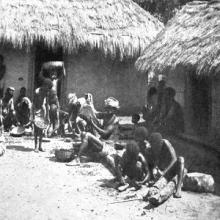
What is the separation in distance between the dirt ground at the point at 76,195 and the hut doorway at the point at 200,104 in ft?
7.00

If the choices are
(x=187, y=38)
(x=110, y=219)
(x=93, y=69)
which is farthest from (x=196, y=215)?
(x=93, y=69)

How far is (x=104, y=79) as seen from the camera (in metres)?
12.1

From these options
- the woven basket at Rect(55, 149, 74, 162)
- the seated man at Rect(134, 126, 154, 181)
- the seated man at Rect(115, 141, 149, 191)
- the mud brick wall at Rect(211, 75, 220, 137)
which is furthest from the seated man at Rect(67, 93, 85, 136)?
the seated man at Rect(115, 141, 149, 191)

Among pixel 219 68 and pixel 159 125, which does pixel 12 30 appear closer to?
pixel 159 125

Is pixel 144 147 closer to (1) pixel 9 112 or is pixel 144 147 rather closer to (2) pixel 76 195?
(2) pixel 76 195

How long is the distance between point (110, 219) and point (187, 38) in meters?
5.59

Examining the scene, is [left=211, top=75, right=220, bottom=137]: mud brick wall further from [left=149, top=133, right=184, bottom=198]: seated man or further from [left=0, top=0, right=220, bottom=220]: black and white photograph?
[left=149, top=133, right=184, bottom=198]: seated man

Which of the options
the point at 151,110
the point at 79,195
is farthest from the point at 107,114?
the point at 79,195

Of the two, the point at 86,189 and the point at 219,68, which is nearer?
the point at 86,189

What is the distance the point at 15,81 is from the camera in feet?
38.3

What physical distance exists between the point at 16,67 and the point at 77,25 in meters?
1.97

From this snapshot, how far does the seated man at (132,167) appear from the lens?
19.8 ft

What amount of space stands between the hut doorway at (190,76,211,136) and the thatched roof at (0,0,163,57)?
2.40 meters

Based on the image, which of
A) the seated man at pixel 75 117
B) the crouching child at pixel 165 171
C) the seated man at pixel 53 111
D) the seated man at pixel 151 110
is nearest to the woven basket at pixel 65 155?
the crouching child at pixel 165 171
